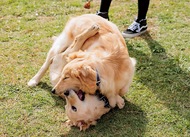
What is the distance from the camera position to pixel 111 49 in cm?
369

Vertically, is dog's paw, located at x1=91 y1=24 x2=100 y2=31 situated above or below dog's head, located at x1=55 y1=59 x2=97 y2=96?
above

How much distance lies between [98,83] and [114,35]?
0.71 m

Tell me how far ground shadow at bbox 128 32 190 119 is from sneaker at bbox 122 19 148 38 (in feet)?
0.93

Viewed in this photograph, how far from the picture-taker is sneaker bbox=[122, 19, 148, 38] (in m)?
5.74

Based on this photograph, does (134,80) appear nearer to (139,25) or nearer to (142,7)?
(139,25)

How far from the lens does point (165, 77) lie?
4730 mm

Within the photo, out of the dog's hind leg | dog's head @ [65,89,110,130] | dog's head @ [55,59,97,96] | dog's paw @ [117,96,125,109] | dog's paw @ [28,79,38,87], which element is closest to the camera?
dog's head @ [55,59,97,96]

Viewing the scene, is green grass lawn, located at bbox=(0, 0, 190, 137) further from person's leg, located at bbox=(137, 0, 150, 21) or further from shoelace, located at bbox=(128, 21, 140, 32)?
person's leg, located at bbox=(137, 0, 150, 21)

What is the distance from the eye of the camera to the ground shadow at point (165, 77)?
14.0 ft

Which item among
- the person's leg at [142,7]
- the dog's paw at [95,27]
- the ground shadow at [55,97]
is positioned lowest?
the ground shadow at [55,97]

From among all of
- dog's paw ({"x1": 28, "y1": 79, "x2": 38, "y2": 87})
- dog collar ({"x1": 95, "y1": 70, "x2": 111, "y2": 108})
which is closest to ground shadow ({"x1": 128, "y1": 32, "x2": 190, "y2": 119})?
dog collar ({"x1": 95, "y1": 70, "x2": 111, "y2": 108})

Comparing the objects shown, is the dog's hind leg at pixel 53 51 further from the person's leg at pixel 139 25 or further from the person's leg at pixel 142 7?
the person's leg at pixel 142 7

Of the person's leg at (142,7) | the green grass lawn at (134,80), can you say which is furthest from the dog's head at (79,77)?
the person's leg at (142,7)

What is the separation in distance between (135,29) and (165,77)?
1.33 meters
